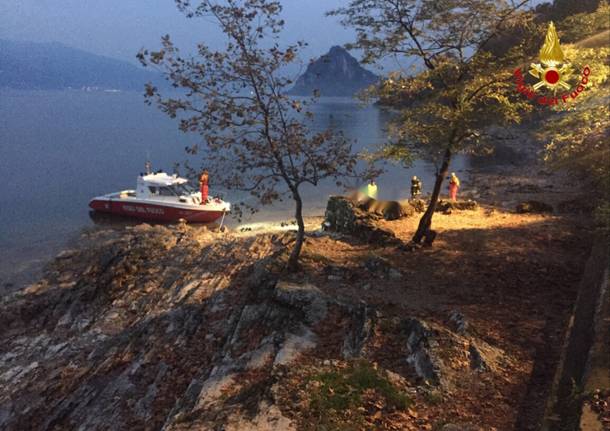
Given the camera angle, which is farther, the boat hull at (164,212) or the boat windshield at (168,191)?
the boat windshield at (168,191)

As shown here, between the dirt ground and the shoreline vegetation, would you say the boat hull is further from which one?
the dirt ground

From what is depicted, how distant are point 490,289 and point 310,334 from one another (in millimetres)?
5168

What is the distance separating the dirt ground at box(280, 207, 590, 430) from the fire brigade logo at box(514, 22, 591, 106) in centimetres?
473

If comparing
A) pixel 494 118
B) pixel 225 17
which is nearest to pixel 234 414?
pixel 225 17

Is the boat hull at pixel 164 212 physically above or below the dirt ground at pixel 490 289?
below

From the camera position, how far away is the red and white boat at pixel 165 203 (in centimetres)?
3306

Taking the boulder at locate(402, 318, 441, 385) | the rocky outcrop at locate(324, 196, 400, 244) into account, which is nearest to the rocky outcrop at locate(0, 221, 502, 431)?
the boulder at locate(402, 318, 441, 385)

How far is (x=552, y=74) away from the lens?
12.0 m

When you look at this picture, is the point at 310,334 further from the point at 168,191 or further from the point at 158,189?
the point at 158,189

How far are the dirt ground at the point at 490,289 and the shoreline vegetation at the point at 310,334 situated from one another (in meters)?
0.05

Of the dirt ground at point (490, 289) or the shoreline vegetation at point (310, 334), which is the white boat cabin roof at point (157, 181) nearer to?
the shoreline vegetation at point (310, 334)

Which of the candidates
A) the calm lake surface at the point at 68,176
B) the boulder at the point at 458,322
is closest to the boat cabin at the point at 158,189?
the calm lake surface at the point at 68,176

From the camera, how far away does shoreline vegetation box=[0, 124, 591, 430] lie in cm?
787

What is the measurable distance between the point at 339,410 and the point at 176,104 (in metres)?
7.74
